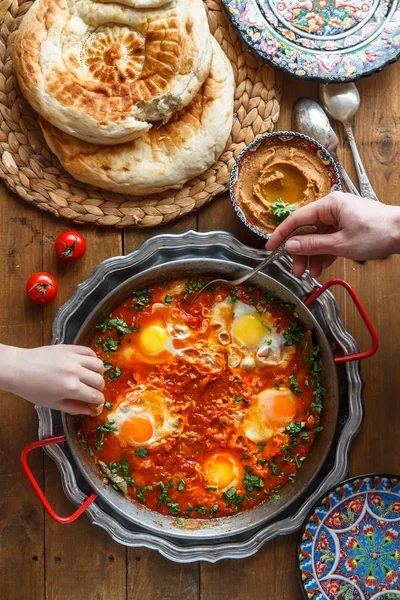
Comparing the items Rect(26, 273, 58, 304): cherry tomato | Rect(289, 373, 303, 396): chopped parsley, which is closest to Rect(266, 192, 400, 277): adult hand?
Rect(289, 373, 303, 396): chopped parsley

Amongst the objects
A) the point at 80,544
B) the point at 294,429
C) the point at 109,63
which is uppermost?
the point at 109,63

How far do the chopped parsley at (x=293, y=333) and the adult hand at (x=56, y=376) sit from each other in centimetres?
104

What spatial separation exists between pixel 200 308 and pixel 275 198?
737 millimetres

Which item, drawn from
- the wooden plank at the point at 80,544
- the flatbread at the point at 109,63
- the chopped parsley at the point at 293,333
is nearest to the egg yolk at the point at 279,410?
the chopped parsley at the point at 293,333

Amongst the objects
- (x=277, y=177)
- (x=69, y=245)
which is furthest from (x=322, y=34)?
Answer: (x=69, y=245)

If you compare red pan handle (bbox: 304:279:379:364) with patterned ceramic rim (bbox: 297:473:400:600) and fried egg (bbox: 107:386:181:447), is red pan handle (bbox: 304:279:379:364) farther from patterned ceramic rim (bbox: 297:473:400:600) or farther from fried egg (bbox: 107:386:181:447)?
fried egg (bbox: 107:386:181:447)

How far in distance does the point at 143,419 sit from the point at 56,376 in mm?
611

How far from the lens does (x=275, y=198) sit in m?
3.78

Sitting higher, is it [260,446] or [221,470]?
[260,446]

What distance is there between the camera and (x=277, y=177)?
3.75 metres

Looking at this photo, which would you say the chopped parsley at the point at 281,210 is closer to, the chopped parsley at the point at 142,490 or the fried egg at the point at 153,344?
the fried egg at the point at 153,344

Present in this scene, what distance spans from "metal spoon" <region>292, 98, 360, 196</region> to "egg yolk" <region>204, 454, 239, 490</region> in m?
1.66

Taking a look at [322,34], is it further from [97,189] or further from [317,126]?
[97,189]

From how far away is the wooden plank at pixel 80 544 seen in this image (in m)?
3.85
